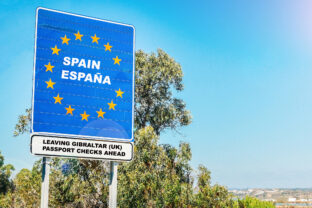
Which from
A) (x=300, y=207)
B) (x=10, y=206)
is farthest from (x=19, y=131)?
(x=300, y=207)

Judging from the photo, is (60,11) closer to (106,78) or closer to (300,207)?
(106,78)

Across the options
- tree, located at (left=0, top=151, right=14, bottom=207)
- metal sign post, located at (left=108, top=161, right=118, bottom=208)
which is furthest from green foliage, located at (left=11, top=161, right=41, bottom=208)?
tree, located at (left=0, top=151, right=14, bottom=207)

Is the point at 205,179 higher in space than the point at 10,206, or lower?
higher

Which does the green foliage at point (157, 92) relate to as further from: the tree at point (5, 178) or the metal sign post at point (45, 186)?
the tree at point (5, 178)

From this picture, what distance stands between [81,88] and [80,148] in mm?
1146

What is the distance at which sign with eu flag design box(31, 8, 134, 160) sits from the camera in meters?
6.85

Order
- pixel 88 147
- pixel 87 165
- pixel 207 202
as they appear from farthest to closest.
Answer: pixel 87 165
pixel 207 202
pixel 88 147

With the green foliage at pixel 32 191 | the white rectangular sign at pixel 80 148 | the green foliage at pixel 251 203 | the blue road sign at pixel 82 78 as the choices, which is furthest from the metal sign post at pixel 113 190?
the green foliage at pixel 32 191

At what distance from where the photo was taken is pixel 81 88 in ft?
23.6

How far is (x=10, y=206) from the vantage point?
29.6 meters

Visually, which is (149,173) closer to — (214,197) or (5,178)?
(214,197)

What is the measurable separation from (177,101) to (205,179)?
9949mm

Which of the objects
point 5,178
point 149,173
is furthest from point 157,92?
point 5,178

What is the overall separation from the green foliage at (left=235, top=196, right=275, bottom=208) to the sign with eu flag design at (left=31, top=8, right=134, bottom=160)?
12.0m
